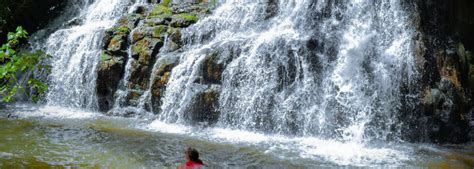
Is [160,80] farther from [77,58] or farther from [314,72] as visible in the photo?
[314,72]

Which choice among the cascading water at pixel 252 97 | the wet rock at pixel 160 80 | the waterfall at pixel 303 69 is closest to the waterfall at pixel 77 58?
the cascading water at pixel 252 97

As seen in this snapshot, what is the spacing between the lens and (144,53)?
46.7 ft

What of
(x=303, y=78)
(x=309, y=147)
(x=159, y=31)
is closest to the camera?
(x=309, y=147)

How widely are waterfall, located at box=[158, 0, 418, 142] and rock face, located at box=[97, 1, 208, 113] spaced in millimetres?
520

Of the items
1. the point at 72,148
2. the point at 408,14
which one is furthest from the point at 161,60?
the point at 408,14

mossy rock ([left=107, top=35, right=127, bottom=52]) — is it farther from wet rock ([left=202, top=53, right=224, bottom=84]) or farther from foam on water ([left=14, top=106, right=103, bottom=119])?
wet rock ([left=202, top=53, right=224, bottom=84])

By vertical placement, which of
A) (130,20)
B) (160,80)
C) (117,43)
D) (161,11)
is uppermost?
(161,11)

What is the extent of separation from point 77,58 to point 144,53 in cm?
280

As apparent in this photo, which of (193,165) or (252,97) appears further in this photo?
(252,97)

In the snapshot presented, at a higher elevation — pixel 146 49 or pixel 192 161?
pixel 146 49

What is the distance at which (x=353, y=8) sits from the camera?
42.5 ft

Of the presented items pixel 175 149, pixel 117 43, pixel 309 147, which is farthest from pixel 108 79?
pixel 309 147

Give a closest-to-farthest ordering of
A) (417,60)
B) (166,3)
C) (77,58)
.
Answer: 1. (417,60)
2. (77,58)
3. (166,3)

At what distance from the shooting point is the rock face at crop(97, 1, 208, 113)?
13.5 meters
